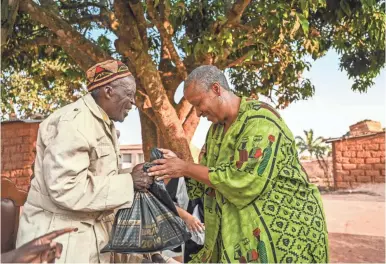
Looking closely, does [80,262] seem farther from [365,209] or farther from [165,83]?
[365,209]

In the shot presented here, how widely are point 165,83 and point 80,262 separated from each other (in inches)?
219

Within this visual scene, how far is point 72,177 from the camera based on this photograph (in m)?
1.75

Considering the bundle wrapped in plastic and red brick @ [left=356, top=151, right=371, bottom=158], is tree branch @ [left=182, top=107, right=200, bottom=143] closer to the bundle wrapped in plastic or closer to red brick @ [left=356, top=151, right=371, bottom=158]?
the bundle wrapped in plastic

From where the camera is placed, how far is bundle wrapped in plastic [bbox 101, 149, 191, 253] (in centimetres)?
195

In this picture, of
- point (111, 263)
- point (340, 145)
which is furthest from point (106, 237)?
point (340, 145)

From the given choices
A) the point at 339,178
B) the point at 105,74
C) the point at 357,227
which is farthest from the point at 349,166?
the point at 105,74

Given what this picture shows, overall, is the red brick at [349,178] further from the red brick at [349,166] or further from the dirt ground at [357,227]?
the dirt ground at [357,227]

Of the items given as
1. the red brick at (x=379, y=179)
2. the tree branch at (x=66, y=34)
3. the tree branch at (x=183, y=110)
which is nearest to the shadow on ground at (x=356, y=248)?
the tree branch at (x=183, y=110)

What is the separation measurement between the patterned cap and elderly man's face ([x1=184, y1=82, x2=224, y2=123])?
390 millimetres

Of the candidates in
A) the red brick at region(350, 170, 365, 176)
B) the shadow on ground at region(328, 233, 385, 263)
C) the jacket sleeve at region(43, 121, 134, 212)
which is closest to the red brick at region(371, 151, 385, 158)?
the red brick at region(350, 170, 365, 176)

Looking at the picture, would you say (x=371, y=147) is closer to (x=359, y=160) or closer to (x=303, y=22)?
(x=359, y=160)

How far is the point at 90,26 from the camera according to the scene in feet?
26.8

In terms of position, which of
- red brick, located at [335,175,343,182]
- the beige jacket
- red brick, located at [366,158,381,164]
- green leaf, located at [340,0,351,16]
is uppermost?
green leaf, located at [340,0,351,16]

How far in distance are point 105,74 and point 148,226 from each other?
74 centimetres
